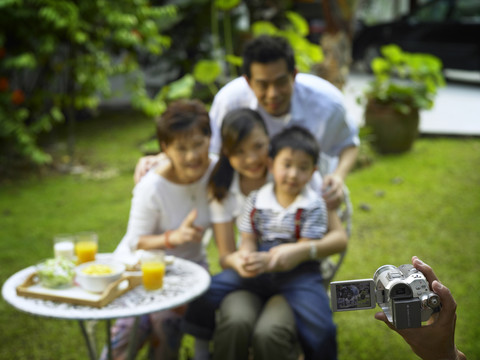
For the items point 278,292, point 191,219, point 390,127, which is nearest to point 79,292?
point 191,219

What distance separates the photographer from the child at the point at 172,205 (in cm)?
233

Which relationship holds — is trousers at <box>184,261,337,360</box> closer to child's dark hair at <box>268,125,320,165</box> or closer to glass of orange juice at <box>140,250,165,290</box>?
glass of orange juice at <box>140,250,165,290</box>

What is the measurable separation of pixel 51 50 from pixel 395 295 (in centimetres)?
545

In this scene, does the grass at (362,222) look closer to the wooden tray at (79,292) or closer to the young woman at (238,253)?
the young woman at (238,253)

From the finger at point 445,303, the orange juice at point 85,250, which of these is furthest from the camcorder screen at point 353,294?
the orange juice at point 85,250

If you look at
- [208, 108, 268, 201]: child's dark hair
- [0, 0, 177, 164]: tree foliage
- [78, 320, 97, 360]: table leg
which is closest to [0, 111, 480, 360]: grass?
[0, 0, 177, 164]: tree foliage

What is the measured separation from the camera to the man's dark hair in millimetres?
2469

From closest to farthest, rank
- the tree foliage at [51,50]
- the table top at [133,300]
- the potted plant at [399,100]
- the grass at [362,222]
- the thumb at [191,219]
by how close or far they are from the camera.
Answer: the table top at [133,300] < the thumb at [191,219] < the grass at [362,222] < the tree foliage at [51,50] < the potted plant at [399,100]

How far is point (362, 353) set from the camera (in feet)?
9.38

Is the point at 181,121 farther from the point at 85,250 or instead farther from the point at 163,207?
the point at 85,250

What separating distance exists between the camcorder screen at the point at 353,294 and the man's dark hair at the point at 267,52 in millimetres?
1599

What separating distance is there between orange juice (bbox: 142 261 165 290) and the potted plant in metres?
4.75

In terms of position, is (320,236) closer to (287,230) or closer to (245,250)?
(287,230)

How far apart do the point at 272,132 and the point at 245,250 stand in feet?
2.02
